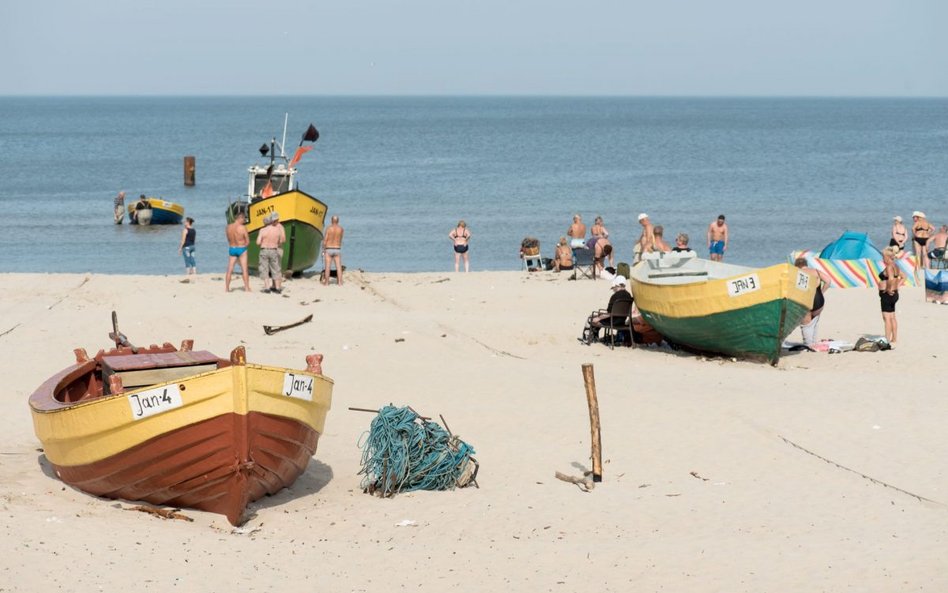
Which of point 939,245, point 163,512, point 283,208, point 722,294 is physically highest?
point 283,208

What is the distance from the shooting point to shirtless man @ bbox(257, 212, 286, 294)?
2361cm

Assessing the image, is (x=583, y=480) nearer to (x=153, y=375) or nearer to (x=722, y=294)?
(x=153, y=375)

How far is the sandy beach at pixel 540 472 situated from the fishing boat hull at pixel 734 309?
0.37 meters

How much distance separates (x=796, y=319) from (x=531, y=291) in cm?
731

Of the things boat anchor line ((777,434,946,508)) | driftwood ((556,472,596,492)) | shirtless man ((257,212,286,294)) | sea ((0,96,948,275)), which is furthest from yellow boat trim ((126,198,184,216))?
driftwood ((556,472,596,492))

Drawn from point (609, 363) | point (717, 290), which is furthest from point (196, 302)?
point (717, 290)

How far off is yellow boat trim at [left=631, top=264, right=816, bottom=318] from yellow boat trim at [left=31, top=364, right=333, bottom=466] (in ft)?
25.2

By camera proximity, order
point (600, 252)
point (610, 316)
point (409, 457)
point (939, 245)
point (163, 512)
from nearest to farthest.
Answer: point (163, 512), point (409, 457), point (610, 316), point (600, 252), point (939, 245)

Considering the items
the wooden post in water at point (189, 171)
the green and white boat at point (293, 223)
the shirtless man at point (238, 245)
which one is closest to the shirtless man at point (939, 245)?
the green and white boat at point (293, 223)

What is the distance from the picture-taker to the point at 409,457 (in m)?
12.0

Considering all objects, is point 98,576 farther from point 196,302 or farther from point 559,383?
point 196,302

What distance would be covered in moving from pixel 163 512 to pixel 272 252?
13.0m

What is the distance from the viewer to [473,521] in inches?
439

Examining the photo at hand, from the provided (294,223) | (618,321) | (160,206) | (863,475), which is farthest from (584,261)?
(160,206)
